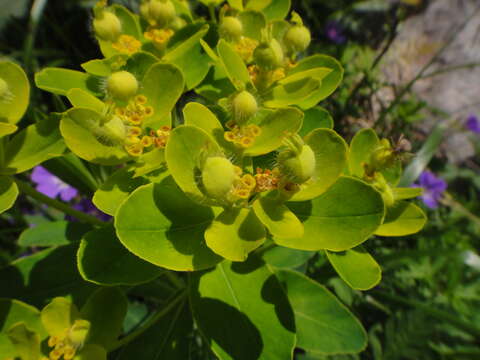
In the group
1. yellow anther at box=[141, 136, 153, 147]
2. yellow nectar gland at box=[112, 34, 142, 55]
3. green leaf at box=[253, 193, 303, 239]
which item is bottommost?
green leaf at box=[253, 193, 303, 239]

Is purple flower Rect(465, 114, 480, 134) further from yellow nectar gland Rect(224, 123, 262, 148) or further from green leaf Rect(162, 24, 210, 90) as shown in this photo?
yellow nectar gland Rect(224, 123, 262, 148)

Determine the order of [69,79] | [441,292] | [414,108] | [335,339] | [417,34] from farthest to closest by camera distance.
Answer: [417,34], [414,108], [441,292], [335,339], [69,79]

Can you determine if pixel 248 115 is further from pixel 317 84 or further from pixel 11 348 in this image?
pixel 11 348

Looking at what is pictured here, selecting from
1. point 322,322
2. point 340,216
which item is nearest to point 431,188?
point 322,322

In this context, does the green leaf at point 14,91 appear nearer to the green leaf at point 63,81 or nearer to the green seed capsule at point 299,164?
the green leaf at point 63,81

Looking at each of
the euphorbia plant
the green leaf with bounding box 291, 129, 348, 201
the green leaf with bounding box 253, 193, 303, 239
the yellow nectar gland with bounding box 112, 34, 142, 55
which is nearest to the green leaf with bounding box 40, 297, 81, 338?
the euphorbia plant

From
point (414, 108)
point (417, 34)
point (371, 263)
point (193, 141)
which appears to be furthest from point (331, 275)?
point (417, 34)
